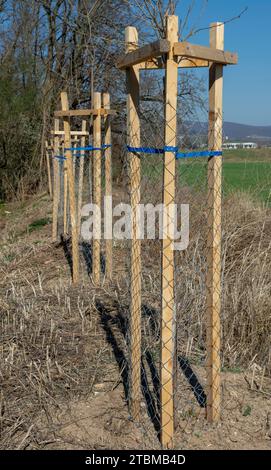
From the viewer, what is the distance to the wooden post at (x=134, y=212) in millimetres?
3377

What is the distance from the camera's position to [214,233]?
337 cm

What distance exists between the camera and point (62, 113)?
6.88 meters

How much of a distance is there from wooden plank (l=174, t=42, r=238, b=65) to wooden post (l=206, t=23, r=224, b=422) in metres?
0.06

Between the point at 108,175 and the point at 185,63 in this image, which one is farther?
the point at 108,175

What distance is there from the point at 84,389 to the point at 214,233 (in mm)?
1496

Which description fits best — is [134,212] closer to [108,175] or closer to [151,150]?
[151,150]

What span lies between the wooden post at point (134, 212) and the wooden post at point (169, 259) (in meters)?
0.37

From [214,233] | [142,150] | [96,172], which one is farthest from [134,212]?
[96,172]

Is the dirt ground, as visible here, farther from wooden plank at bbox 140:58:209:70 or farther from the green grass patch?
the green grass patch

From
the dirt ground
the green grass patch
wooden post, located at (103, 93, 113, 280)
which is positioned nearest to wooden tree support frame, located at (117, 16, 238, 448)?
the dirt ground

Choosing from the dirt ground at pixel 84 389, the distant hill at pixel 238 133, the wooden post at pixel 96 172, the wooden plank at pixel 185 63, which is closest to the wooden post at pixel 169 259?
the dirt ground at pixel 84 389

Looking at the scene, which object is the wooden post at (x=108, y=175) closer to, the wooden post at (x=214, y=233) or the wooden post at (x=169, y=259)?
the wooden post at (x=214, y=233)

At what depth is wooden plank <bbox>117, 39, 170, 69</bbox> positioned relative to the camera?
279 cm
